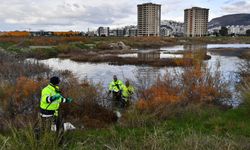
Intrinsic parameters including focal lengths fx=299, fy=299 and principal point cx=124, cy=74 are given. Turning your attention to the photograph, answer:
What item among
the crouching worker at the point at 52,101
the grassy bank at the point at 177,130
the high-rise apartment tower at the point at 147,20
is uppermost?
the high-rise apartment tower at the point at 147,20

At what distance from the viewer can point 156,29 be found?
193m

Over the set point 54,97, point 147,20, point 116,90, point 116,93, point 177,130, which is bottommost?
point 177,130

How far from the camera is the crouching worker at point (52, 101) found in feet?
26.8

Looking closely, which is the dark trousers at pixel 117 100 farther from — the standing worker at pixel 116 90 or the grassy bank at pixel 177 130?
the grassy bank at pixel 177 130

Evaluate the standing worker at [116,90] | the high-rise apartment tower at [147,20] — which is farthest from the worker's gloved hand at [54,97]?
the high-rise apartment tower at [147,20]

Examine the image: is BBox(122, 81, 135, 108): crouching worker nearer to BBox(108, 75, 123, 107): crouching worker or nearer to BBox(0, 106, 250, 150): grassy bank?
BBox(108, 75, 123, 107): crouching worker

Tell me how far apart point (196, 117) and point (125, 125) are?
293 cm

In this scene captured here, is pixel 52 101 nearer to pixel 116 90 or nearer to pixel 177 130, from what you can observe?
pixel 177 130

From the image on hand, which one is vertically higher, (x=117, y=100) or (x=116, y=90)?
(x=116, y=90)

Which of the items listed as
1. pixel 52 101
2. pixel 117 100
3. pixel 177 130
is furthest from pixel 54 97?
pixel 117 100

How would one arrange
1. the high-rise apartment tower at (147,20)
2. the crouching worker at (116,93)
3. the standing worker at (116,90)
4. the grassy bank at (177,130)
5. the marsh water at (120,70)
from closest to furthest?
the grassy bank at (177,130)
the crouching worker at (116,93)
the standing worker at (116,90)
the marsh water at (120,70)
the high-rise apartment tower at (147,20)

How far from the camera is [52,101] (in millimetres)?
8188

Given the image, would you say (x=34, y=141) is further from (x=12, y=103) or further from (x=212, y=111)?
(x=212, y=111)

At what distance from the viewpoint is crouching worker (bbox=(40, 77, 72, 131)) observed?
26.8 feet
